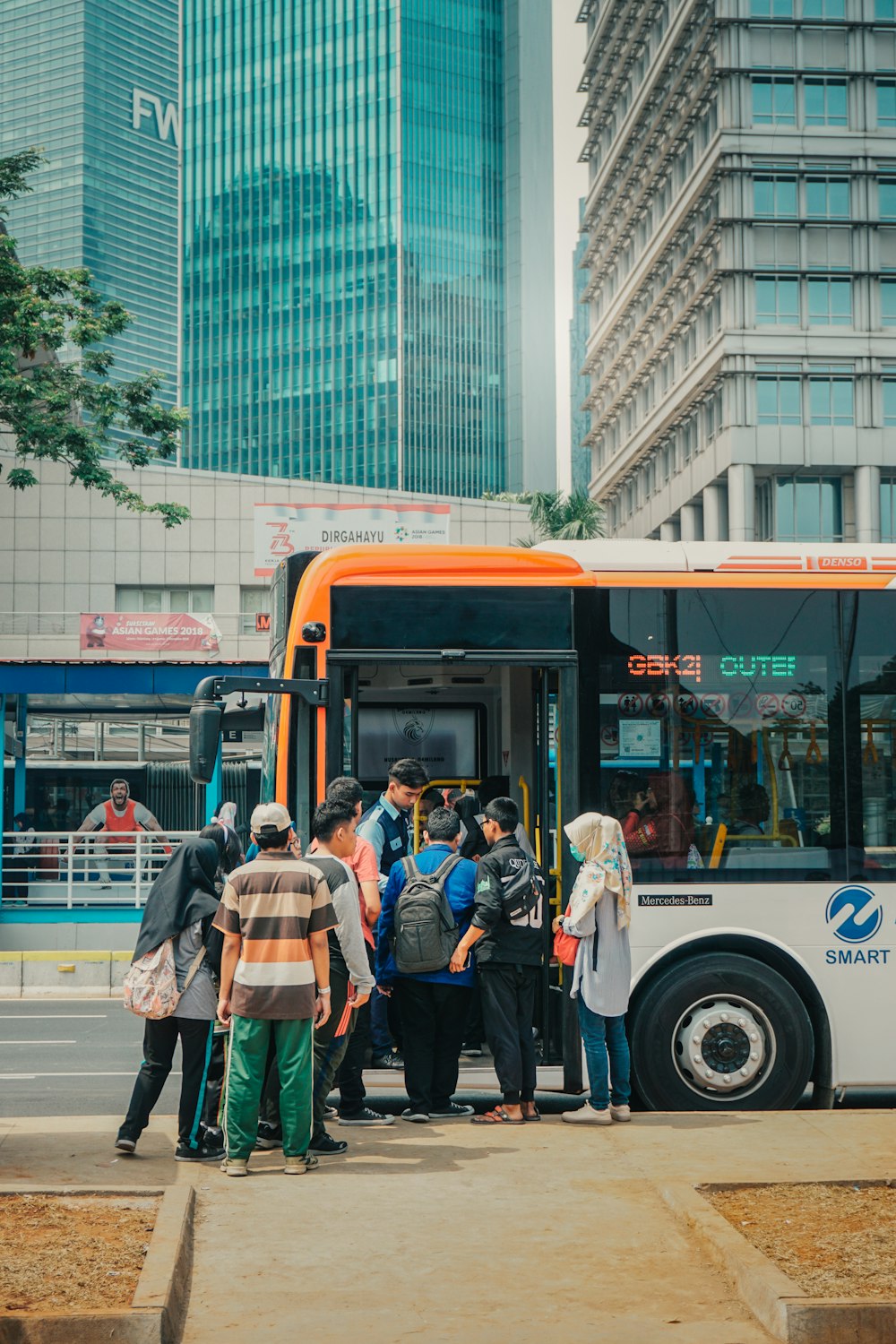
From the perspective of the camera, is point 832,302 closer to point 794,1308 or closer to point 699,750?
point 699,750

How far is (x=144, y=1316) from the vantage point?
4.84 m

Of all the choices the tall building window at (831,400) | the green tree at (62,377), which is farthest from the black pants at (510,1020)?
the tall building window at (831,400)

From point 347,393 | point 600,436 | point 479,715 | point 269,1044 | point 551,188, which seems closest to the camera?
point 269,1044

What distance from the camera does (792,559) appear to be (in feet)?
30.1

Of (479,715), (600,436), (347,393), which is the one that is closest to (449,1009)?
(479,715)

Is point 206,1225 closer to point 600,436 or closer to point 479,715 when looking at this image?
point 479,715

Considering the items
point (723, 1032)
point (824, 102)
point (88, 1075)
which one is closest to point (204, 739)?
point (723, 1032)

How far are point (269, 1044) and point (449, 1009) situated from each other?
1346 mm

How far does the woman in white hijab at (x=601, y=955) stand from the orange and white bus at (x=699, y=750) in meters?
0.39

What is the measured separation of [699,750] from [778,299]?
2292 inches

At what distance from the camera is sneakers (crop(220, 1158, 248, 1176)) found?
7.11 m

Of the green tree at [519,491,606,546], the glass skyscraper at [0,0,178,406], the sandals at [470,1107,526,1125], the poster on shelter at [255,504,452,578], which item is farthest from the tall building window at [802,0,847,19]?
the glass skyscraper at [0,0,178,406]

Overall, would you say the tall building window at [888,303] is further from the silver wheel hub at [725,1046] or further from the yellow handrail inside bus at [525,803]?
the silver wheel hub at [725,1046]

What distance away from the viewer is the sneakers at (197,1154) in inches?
293
